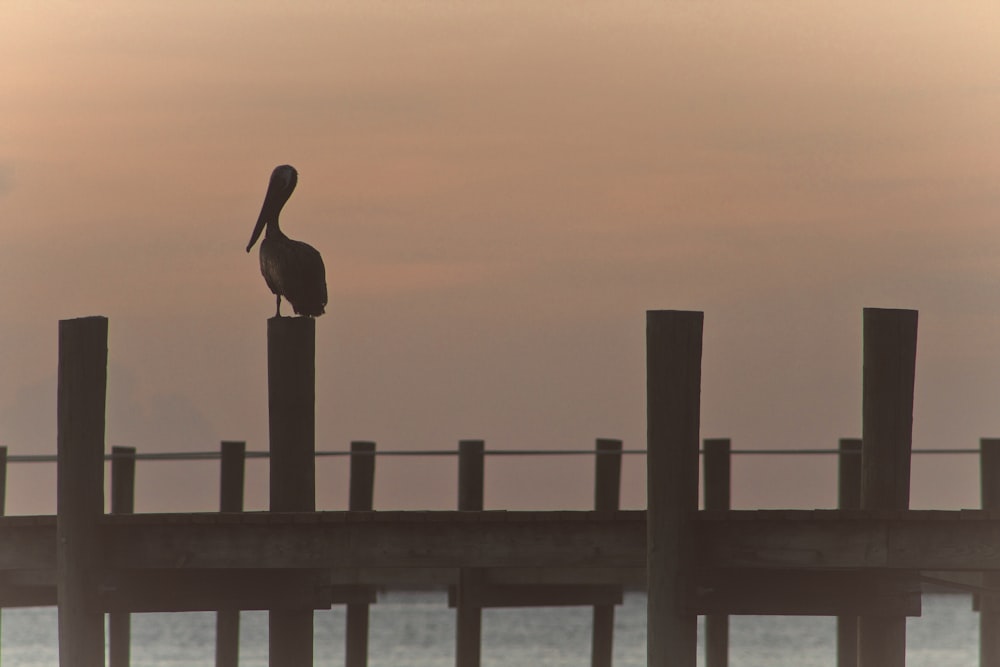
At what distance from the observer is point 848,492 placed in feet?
55.6

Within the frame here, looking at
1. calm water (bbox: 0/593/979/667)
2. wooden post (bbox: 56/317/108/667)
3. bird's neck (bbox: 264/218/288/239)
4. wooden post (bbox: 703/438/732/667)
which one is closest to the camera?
wooden post (bbox: 56/317/108/667)

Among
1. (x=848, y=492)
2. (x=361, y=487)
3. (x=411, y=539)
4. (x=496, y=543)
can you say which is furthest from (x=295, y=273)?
(x=848, y=492)

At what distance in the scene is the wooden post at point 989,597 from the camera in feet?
50.9

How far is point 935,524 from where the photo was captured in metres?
9.95

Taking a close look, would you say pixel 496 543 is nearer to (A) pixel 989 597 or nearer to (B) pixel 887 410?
(B) pixel 887 410

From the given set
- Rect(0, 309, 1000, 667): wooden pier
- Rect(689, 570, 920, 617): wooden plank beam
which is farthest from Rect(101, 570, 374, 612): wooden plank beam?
Rect(689, 570, 920, 617): wooden plank beam

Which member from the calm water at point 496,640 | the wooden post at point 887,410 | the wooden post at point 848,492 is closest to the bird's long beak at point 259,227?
the wooden post at point 887,410

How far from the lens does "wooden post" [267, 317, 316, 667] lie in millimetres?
10781

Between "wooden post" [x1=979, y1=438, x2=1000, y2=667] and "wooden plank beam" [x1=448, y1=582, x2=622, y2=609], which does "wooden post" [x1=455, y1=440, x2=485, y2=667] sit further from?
"wooden post" [x1=979, y1=438, x2=1000, y2=667]

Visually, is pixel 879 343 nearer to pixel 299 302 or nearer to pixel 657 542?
pixel 657 542

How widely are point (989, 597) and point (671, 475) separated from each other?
6.72 meters

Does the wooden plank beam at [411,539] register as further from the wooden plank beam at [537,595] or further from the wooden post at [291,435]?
the wooden plank beam at [537,595]

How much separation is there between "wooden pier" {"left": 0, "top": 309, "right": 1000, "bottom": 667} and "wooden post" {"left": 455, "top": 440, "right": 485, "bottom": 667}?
4228mm

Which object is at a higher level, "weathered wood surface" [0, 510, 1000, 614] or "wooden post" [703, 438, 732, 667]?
"wooden post" [703, 438, 732, 667]
